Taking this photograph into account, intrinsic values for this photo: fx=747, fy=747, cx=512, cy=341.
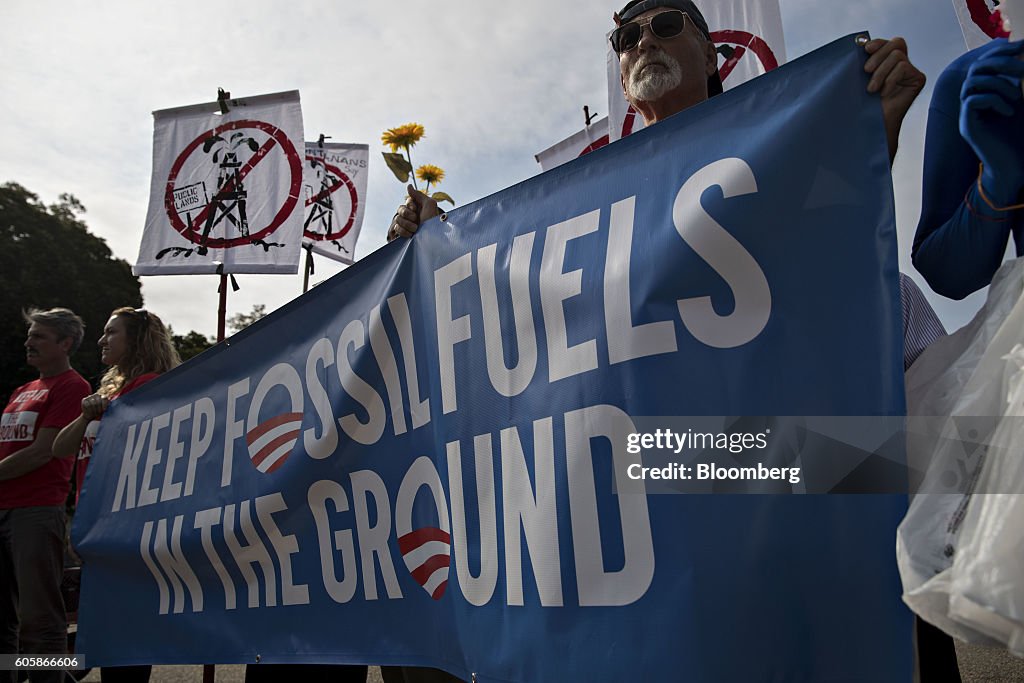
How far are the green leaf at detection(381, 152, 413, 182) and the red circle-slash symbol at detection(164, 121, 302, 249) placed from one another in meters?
3.14

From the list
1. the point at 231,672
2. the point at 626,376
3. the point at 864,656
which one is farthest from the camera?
the point at 231,672

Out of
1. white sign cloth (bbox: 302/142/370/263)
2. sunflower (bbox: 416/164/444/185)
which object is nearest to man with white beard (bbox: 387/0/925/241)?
sunflower (bbox: 416/164/444/185)

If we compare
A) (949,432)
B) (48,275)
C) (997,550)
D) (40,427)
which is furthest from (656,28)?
(48,275)

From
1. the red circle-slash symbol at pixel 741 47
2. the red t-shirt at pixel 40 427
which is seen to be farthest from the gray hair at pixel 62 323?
the red circle-slash symbol at pixel 741 47

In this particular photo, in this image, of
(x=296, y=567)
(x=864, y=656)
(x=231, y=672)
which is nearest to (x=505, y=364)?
(x=864, y=656)

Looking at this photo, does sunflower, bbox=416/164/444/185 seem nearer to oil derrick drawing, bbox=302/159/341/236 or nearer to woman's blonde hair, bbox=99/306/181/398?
woman's blonde hair, bbox=99/306/181/398

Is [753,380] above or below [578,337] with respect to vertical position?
below

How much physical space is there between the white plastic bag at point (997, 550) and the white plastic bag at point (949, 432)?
3cm

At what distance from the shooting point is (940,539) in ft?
3.19

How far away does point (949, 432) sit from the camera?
107 cm

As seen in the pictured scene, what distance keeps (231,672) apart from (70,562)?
1.58 metres

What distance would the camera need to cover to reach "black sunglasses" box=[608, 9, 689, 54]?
7.38ft

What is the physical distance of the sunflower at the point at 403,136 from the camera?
312 cm

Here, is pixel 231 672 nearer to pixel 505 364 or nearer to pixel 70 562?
pixel 70 562
